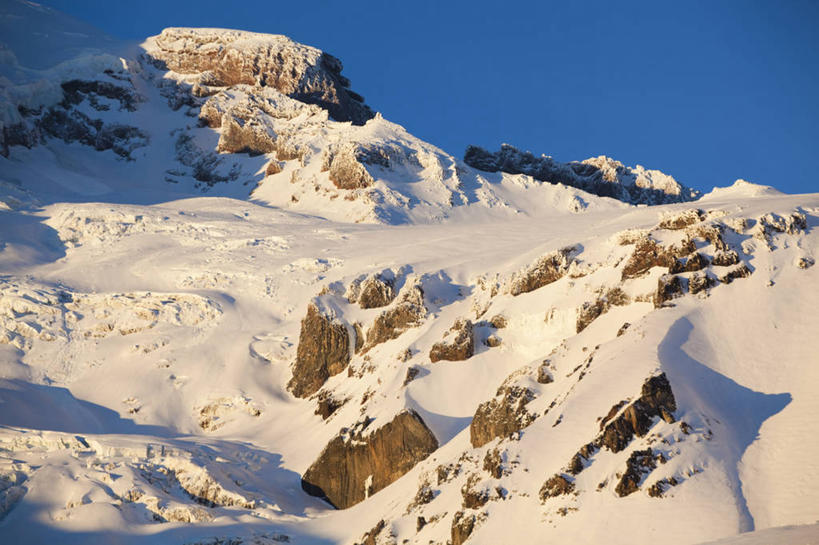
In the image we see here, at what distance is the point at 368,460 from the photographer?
42031mm

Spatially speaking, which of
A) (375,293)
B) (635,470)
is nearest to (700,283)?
(635,470)

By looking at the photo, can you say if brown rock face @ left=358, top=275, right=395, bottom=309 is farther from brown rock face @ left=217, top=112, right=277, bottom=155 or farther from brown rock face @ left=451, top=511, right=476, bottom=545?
brown rock face @ left=217, top=112, right=277, bottom=155

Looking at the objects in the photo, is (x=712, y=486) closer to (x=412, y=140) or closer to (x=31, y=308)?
(x=31, y=308)

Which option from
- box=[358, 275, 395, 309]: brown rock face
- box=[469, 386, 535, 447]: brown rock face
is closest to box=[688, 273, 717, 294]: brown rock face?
box=[469, 386, 535, 447]: brown rock face

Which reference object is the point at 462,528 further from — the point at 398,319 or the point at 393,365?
the point at 398,319

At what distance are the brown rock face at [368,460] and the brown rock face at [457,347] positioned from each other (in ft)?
17.3

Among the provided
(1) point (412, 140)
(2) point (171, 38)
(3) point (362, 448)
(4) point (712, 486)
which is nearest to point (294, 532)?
(3) point (362, 448)

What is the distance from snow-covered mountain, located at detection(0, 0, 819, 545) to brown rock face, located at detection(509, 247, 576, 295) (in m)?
0.14

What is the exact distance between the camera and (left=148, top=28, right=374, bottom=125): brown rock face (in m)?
142

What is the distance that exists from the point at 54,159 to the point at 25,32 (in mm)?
56465

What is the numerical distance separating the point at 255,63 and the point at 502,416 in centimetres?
12022

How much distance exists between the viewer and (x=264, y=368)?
190ft

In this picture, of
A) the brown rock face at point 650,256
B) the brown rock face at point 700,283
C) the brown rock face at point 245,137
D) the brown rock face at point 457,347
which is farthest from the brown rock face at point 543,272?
the brown rock face at point 245,137

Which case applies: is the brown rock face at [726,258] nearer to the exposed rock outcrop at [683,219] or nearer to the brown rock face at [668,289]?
the brown rock face at [668,289]
